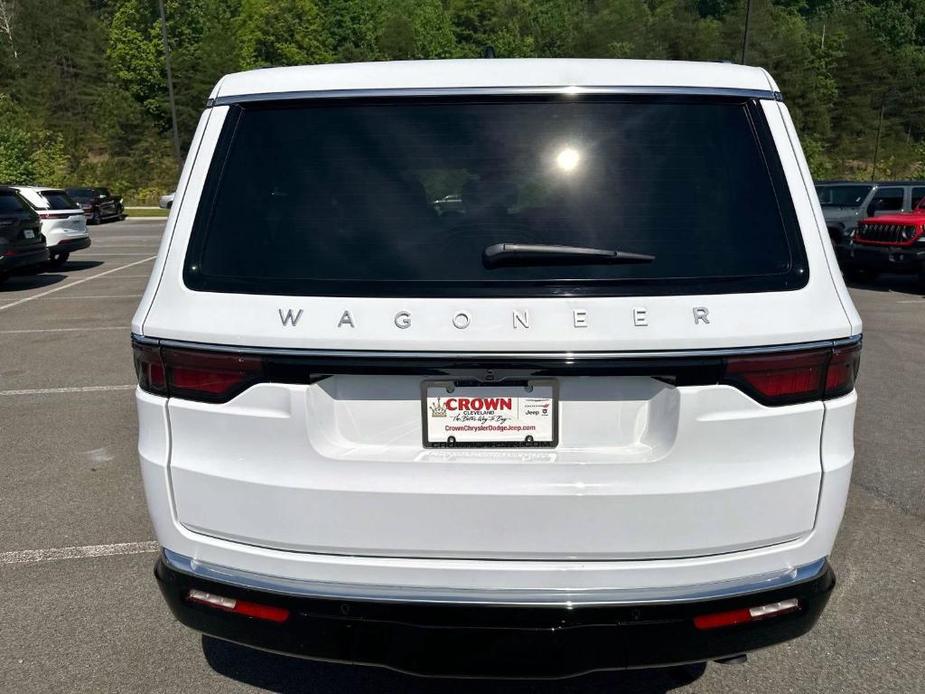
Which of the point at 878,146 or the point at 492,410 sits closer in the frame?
the point at 492,410

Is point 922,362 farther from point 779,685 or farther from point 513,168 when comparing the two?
point 513,168

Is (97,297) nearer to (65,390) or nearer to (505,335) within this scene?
(65,390)

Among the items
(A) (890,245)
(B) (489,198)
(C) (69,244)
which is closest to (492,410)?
(B) (489,198)

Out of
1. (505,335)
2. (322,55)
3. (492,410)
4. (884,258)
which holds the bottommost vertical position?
(322,55)

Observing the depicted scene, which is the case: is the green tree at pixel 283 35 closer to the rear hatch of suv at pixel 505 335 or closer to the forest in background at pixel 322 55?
the forest in background at pixel 322 55

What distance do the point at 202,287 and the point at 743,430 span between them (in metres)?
1.50

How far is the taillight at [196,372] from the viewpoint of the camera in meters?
2.15

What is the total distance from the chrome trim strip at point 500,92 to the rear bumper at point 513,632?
1359 mm

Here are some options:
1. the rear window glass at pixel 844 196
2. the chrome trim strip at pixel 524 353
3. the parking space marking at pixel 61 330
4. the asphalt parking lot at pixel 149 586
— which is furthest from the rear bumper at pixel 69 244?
the chrome trim strip at pixel 524 353

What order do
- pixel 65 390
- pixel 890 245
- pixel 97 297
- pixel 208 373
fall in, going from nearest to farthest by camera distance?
1. pixel 208 373
2. pixel 65 390
3. pixel 97 297
4. pixel 890 245

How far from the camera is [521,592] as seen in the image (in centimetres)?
214

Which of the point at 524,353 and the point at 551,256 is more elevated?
the point at 551,256

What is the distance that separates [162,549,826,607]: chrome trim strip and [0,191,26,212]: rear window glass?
44.4 feet

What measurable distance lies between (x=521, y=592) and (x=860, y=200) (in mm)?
16295
